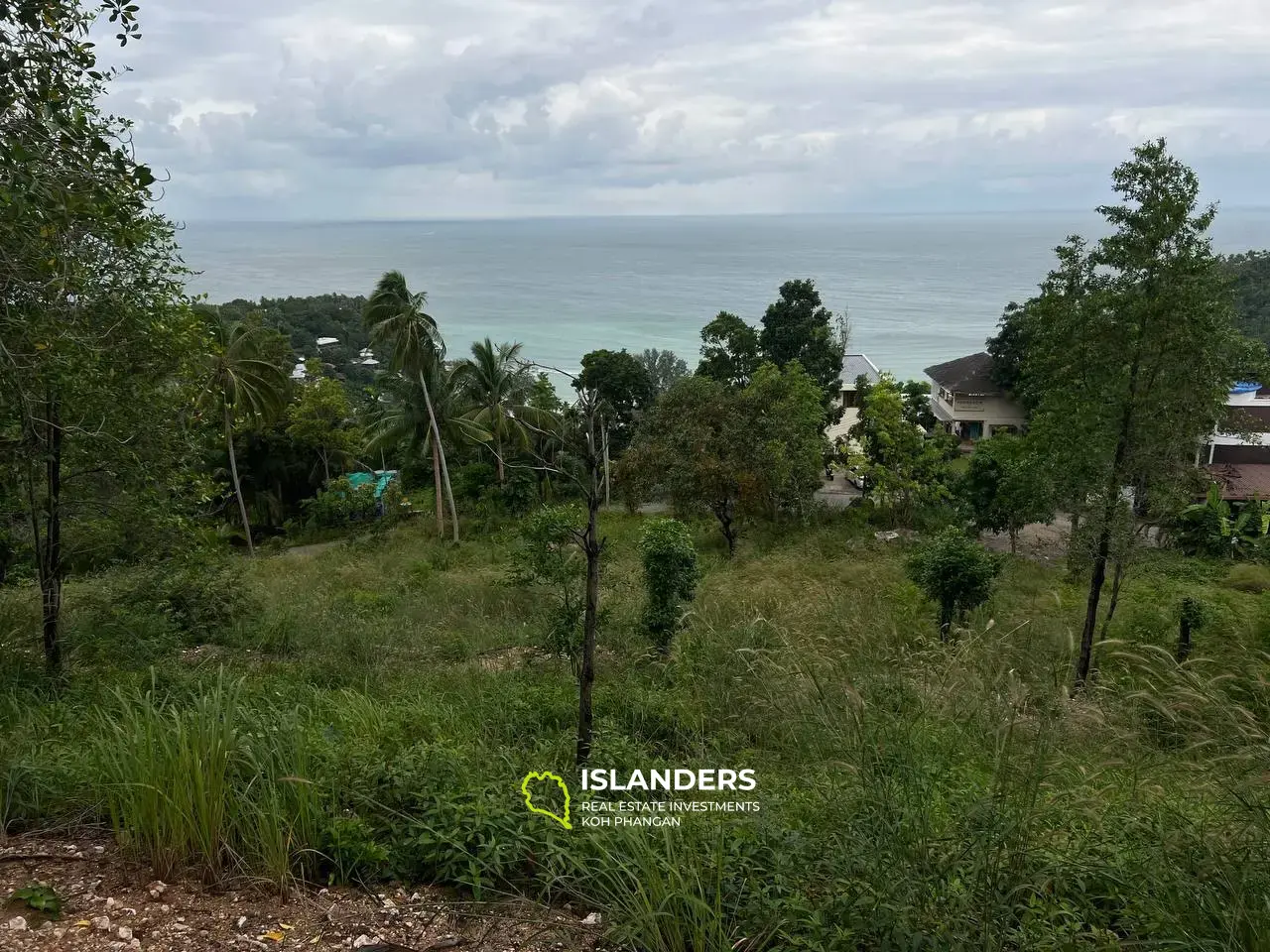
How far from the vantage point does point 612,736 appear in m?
4.11

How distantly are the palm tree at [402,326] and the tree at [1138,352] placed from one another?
13716mm

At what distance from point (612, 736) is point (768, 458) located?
42.5ft

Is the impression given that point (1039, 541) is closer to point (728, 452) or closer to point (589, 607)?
point (728, 452)

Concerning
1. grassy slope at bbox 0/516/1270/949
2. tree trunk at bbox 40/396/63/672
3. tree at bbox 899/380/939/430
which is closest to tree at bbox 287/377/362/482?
tree at bbox 899/380/939/430

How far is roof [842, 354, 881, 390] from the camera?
37.3 metres

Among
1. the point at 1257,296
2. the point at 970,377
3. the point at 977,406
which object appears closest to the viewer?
the point at 977,406

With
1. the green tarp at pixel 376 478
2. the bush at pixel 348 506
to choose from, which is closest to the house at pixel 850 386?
the green tarp at pixel 376 478

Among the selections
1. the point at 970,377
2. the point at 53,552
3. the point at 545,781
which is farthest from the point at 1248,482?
the point at 53,552

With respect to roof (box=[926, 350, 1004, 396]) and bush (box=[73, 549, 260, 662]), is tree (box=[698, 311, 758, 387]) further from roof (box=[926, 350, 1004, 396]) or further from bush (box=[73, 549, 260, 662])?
bush (box=[73, 549, 260, 662])

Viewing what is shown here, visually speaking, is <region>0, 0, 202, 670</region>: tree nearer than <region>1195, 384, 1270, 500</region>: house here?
Yes

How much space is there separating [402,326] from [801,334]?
12.6m

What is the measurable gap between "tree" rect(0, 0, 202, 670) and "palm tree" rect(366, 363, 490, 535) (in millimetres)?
13681

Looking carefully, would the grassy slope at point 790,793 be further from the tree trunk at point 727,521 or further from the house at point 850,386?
the house at point 850,386

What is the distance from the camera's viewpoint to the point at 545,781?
11.3 ft
